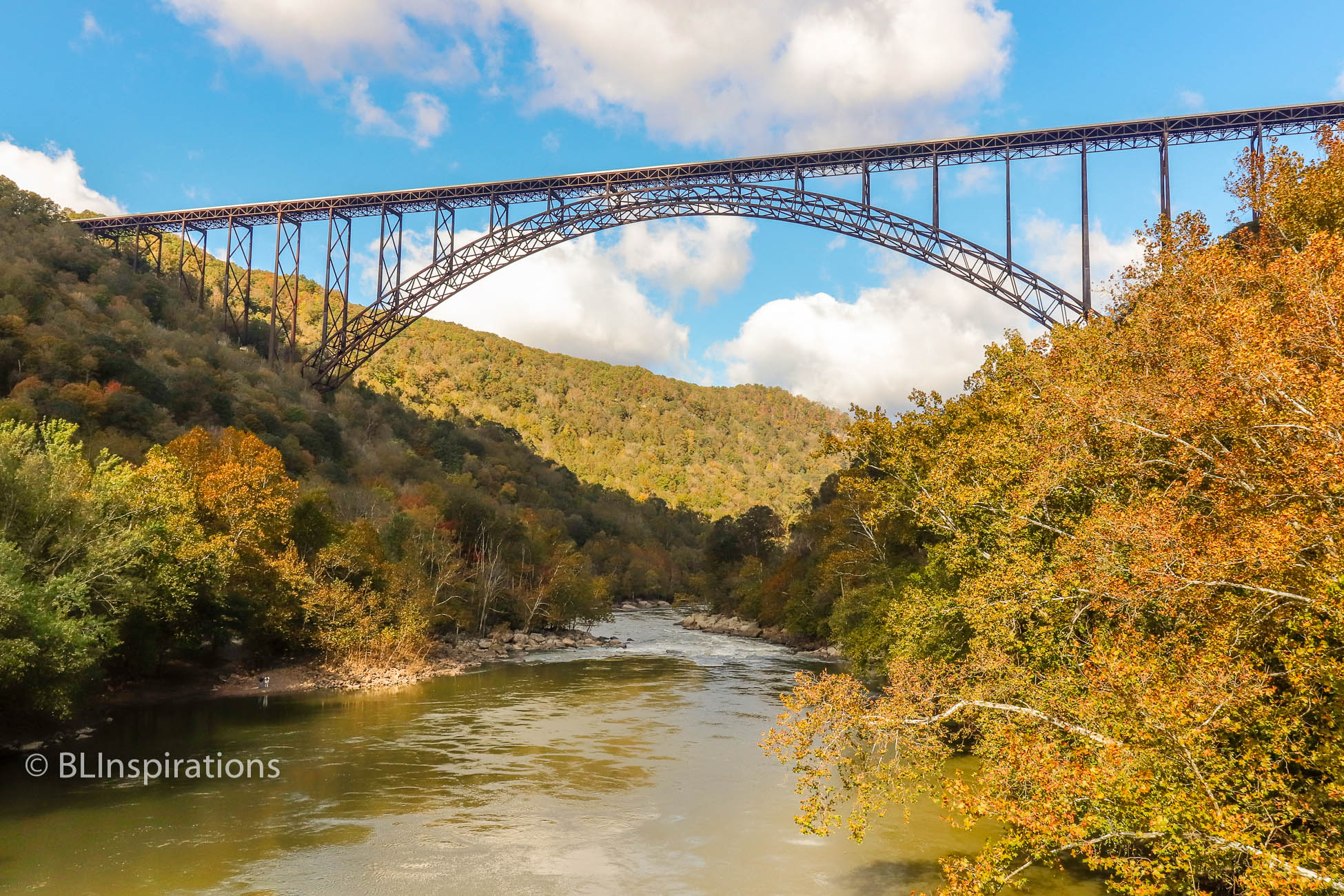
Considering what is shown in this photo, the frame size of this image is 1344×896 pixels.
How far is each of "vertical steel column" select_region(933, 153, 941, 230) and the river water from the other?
21078mm

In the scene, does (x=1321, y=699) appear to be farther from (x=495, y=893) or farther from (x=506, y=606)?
(x=506, y=606)

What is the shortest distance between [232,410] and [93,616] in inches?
1238

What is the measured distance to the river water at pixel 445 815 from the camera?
546 inches

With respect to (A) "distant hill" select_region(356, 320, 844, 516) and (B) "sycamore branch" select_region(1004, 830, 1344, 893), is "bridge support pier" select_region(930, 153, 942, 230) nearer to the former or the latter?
(B) "sycamore branch" select_region(1004, 830, 1344, 893)

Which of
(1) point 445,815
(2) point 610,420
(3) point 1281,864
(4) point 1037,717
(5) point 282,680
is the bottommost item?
(5) point 282,680

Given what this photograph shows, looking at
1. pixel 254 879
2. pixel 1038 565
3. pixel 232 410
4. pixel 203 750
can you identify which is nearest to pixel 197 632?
pixel 203 750

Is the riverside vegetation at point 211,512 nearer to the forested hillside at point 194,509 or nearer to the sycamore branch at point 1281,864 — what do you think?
the forested hillside at point 194,509

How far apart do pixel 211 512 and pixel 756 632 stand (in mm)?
35681

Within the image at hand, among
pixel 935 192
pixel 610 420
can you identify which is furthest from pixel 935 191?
pixel 610 420

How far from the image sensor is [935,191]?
36250mm

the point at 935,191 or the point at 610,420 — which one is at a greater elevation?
the point at 610,420

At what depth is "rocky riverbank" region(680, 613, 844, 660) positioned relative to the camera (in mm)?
45281

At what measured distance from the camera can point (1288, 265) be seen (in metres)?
10.8

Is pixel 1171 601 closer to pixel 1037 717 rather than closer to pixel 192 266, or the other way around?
pixel 1037 717
